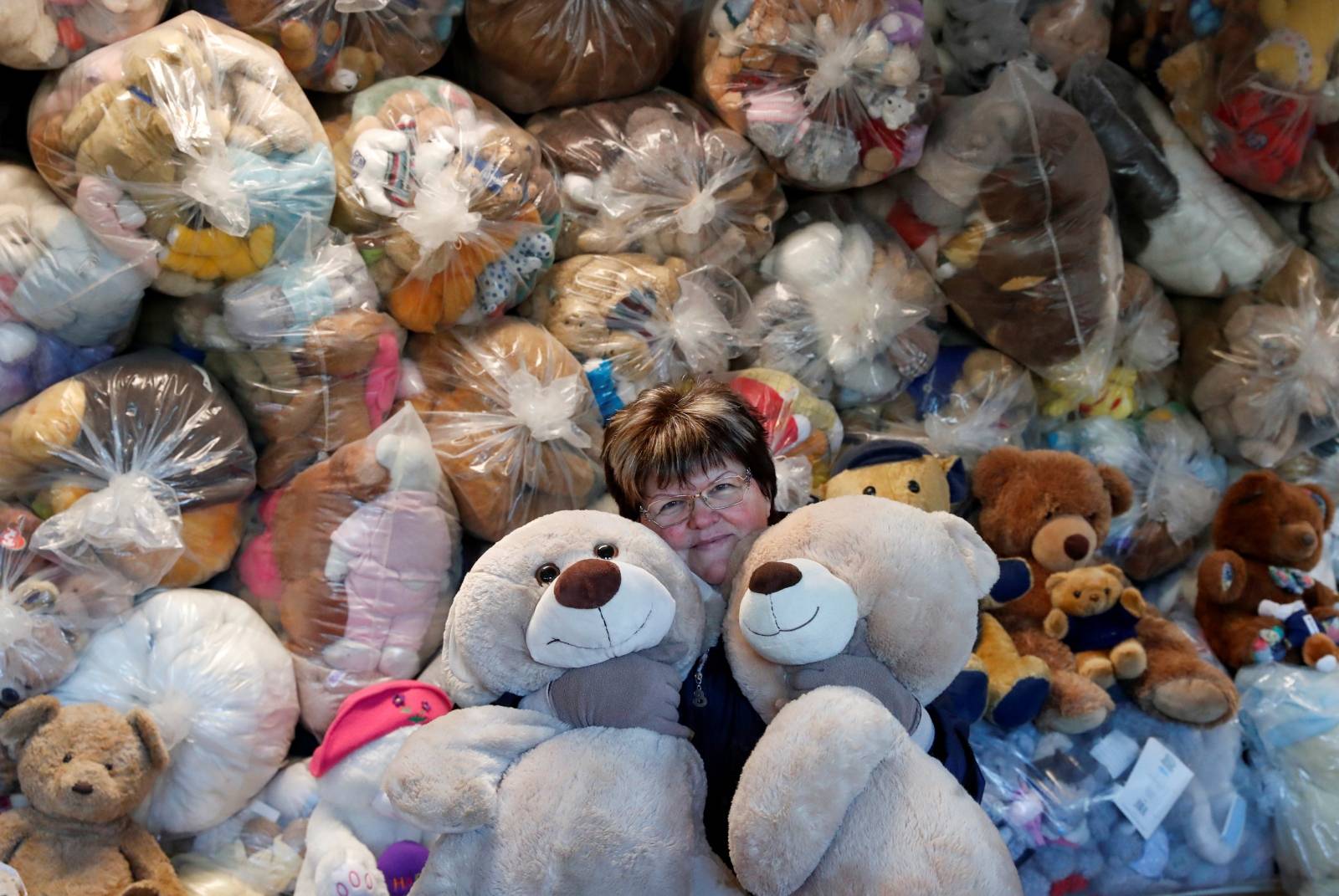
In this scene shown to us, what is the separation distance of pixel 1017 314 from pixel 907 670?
136cm

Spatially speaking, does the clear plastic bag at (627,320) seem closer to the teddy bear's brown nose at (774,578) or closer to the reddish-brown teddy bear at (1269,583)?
the teddy bear's brown nose at (774,578)

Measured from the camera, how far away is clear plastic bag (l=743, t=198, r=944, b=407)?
2418 mm

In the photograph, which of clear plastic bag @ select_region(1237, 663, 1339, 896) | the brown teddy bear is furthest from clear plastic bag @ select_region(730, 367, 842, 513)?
the brown teddy bear

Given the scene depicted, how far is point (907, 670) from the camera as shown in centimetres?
140

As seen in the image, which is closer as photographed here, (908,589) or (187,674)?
(908,589)

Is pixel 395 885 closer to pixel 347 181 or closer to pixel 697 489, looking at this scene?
pixel 697 489

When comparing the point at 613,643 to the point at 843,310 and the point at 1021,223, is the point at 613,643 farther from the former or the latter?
the point at 1021,223

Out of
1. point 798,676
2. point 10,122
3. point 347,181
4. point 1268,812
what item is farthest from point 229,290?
point 1268,812

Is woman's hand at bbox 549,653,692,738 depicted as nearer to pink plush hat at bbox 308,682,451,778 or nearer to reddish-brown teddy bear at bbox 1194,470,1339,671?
pink plush hat at bbox 308,682,451,778

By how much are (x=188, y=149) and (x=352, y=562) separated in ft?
2.47

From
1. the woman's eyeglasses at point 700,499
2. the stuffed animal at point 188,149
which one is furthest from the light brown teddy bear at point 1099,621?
the stuffed animal at point 188,149

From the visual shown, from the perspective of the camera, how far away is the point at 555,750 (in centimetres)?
136

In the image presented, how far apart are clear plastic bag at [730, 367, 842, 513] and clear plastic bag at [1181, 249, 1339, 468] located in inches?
40.8

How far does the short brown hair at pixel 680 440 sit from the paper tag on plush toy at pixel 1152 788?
1.16 m
